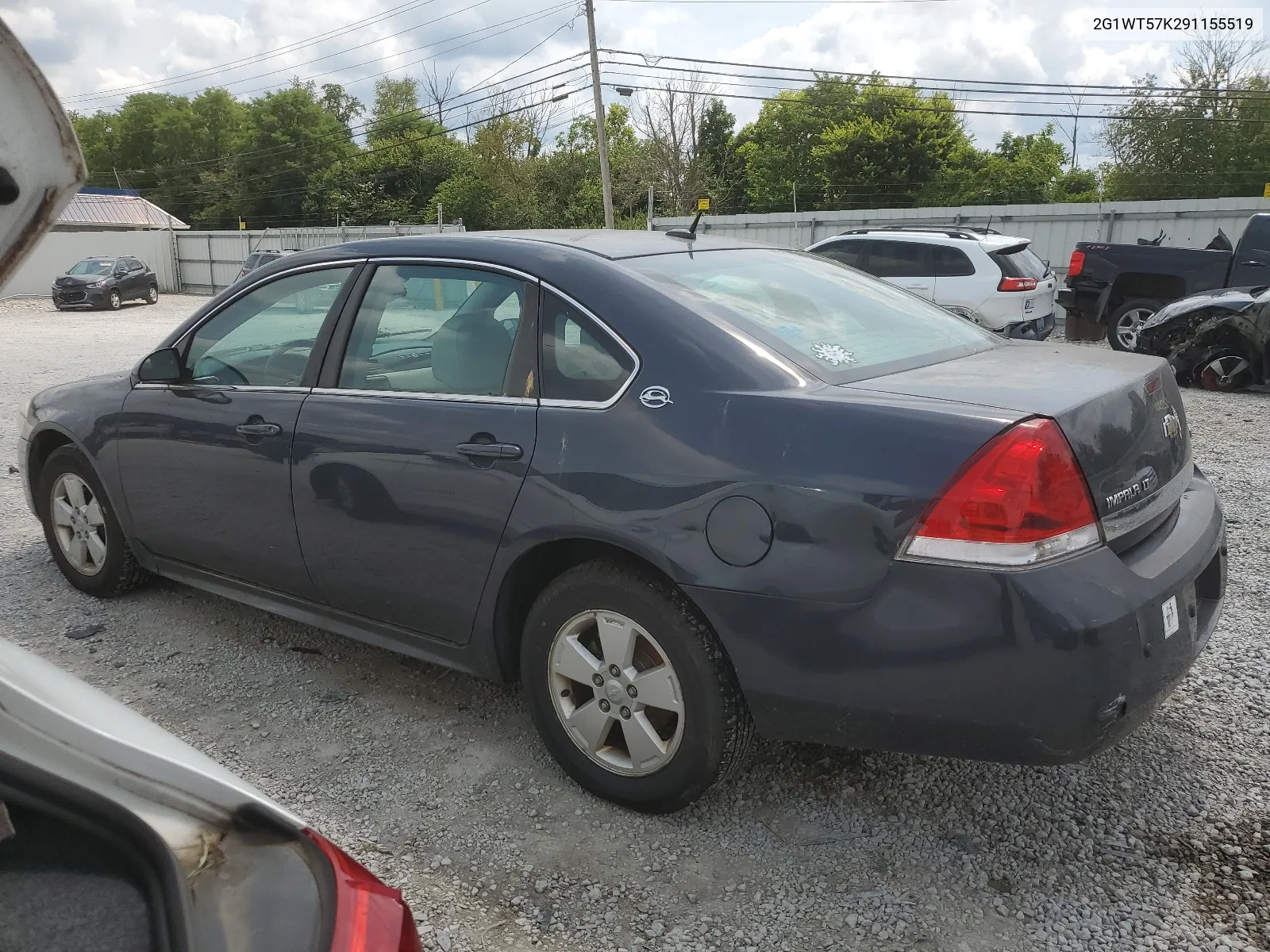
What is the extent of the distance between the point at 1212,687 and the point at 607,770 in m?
2.21

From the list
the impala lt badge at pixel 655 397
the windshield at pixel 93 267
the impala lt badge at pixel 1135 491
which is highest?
the windshield at pixel 93 267

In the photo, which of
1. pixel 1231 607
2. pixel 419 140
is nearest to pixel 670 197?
pixel 419 140

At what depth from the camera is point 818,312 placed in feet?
9.92

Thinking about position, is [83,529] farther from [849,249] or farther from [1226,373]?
[849,249]

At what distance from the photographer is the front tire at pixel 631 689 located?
8.34ft

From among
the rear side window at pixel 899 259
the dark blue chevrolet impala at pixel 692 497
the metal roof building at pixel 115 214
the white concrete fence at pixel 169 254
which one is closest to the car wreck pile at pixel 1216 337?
the rear side window at pixel 899 259

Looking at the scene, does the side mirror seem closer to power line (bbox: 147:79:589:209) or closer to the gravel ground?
the gravel ground

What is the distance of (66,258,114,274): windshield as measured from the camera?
2650cm

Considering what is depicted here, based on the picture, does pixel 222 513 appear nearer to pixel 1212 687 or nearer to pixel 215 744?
pixel 215 744

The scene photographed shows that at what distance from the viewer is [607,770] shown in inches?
110

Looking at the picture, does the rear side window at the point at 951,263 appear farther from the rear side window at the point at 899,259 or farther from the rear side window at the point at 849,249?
the rear side window at the point at 849,249

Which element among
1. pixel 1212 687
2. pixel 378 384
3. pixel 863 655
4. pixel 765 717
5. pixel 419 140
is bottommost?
pixel 1212 687

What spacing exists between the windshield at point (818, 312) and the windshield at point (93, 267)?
1090 inches

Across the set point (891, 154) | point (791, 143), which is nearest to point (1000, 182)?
point (891, 154)
